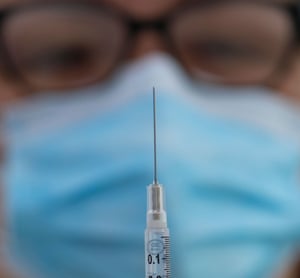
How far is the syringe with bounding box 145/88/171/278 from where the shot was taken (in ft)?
1.39

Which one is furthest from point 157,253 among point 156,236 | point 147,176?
point 147,176

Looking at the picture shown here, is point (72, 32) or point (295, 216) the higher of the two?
point (72, 32)

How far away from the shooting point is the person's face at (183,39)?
77 centimetres

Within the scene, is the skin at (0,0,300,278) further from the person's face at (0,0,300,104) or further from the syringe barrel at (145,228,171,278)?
the syringe barrel at (145,228,171,278)

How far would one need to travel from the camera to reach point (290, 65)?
2.64 feet

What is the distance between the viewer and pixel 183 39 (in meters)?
0.79

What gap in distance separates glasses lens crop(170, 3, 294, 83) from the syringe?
39 centimetres

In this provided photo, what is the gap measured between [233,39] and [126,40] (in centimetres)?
16

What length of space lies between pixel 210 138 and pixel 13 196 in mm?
281

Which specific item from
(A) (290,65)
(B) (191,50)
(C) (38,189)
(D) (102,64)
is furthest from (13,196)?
(A) (290,65)

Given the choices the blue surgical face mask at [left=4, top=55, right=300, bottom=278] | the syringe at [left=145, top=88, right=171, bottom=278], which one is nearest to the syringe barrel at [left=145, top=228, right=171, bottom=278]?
the syringe at [left=145, top=88, right=171, bottom=278]

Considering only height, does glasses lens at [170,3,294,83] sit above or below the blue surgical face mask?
above

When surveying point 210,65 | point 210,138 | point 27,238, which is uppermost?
point 210,65

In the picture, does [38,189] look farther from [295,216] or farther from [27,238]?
[295,216]
